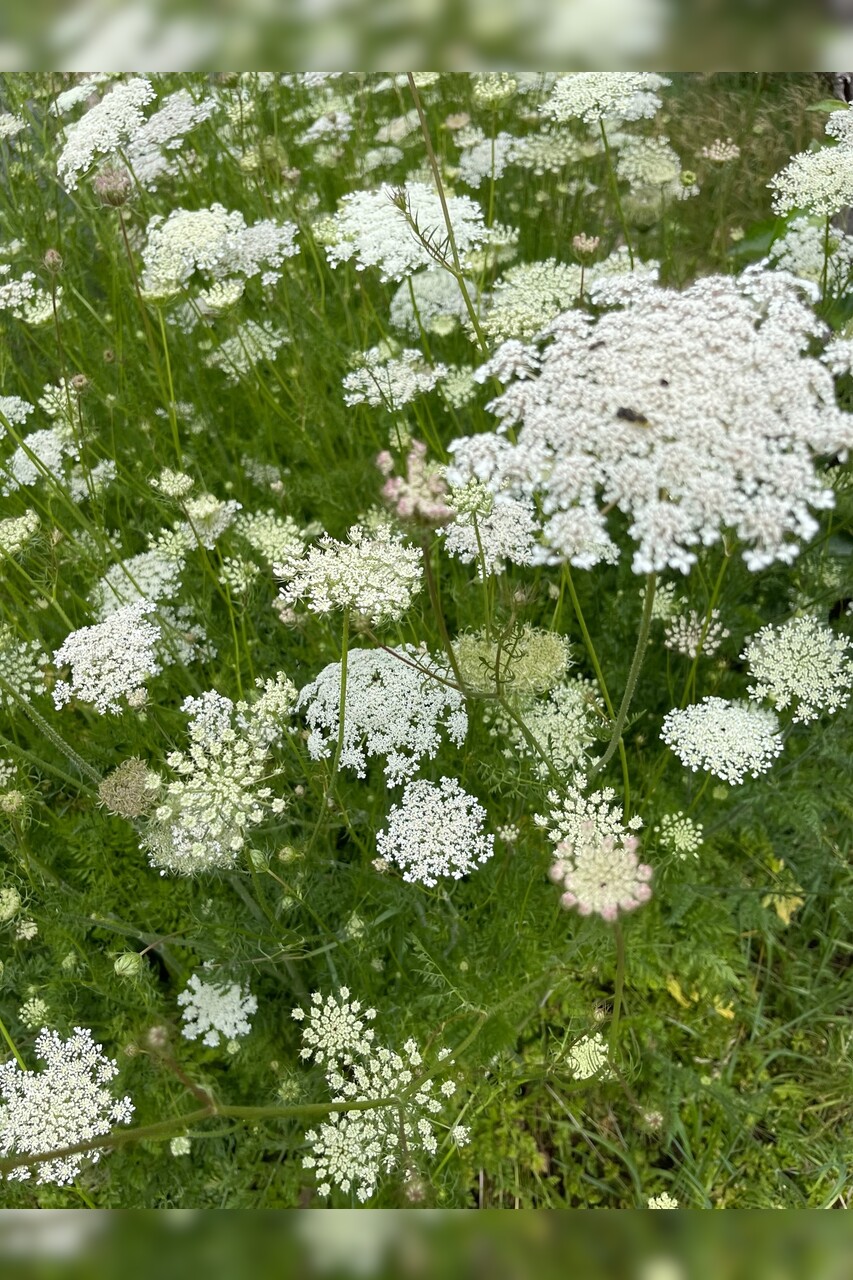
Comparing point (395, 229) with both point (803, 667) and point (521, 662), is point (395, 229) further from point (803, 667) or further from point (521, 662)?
point (803, 667)

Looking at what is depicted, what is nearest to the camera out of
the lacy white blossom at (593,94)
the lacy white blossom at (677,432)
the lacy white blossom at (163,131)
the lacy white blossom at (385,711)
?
the lacy white blossom at (677,432)

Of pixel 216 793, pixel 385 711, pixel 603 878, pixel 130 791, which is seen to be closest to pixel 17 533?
pixel 130 791

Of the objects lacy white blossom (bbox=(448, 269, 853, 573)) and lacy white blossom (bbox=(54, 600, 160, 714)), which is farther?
lacy white blossom (bbox=(54, 600, 160, 714))

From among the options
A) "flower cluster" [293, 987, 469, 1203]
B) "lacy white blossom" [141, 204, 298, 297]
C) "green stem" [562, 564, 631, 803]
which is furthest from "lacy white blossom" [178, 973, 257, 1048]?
"lacy white blossom" [141, 204, 298, 297]

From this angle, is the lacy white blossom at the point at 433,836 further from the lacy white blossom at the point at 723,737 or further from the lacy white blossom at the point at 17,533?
the lacy white blossom at the point at 17,533

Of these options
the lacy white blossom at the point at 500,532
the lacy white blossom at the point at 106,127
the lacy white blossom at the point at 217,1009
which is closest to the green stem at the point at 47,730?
the lacy white blossom at the point at 217,1009

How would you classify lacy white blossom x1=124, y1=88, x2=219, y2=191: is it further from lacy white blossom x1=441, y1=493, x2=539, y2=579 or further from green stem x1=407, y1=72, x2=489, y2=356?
lacy white blossom x1=441, y1=493, x2=539, y2=579
